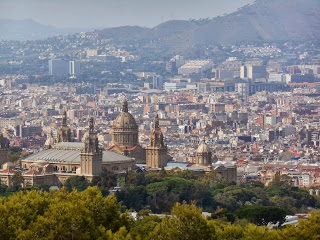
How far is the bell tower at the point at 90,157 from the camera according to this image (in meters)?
65.4

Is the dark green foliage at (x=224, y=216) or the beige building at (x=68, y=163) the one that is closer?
the dark green foliage at (x=224, y=216)

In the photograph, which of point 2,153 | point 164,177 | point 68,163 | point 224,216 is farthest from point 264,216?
point 2,153

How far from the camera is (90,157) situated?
65.6m

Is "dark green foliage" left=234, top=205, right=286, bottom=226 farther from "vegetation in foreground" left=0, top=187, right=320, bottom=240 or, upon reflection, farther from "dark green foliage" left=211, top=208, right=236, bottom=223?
"vegetation in foreground" left=0, top=187, right=320, bottom=240

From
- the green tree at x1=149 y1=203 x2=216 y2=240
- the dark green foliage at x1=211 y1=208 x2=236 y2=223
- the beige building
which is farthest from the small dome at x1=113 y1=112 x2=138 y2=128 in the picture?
the green tree at x1=149 y1=203 x2=216 y2=240

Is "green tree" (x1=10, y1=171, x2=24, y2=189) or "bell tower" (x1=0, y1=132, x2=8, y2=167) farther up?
"bell tower" (x1=0, y1=132, x2=8, y2=167)

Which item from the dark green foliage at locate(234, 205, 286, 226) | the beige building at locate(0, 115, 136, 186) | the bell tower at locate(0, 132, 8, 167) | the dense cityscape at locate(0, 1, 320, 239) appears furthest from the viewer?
the bell tower at locate(0, 132, 8, 167)

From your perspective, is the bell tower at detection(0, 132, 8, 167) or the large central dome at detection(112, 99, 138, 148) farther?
the large central dome at detection(112, 99, 138, 148)

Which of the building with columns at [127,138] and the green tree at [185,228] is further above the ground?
the green tree at [185,228]

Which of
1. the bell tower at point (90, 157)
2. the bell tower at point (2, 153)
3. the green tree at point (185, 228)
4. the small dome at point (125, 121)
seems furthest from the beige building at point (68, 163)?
the green tree at point (185, 228)

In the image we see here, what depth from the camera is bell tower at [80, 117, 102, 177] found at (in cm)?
6544

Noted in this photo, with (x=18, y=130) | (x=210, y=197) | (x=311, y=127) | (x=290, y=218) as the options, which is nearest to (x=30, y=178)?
(x=210, y=197)

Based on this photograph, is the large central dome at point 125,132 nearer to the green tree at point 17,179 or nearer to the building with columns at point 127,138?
the building with columns at point 127,138

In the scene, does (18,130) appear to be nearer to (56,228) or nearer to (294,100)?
(294,100)
